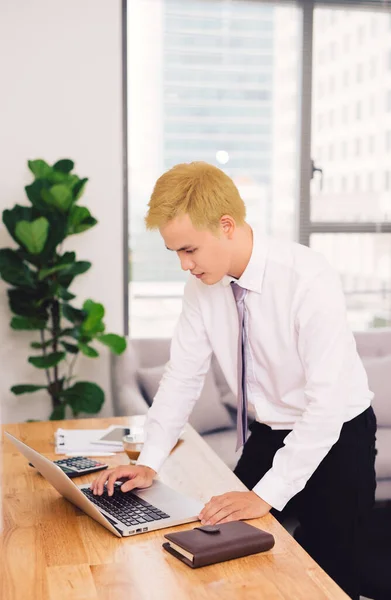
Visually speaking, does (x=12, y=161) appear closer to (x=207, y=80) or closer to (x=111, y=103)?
(x=111, y=103)

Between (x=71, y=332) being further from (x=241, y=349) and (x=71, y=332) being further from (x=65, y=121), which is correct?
(x=241, y=349)

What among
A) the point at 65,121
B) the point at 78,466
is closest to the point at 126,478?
the point at 78,466

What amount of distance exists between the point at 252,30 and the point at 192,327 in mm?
2868

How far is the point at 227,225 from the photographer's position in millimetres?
1629

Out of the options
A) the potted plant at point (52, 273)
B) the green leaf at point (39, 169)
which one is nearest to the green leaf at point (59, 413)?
the potted plant at point (52, 273)

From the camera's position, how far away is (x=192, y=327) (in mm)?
1916

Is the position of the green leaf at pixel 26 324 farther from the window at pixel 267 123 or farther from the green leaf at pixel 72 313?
the window at pixel 267 123

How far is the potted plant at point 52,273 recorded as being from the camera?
3.49m

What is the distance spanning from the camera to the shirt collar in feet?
5.71

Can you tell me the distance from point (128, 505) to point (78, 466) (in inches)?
13.7

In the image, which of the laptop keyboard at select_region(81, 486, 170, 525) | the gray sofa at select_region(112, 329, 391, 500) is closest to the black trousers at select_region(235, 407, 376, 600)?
the laptop keyboard at select_region(81, 486, 170, 525)

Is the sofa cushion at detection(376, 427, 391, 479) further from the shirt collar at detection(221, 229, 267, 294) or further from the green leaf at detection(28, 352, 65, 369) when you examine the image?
the shirt collar at detection(221, 229, 267, 294)

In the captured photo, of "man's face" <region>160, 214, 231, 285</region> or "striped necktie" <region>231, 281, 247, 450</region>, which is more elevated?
"man's face" <region>160, 214, 231, 285</region>

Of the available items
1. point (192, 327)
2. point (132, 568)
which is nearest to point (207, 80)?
point (192, 327)
